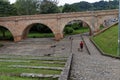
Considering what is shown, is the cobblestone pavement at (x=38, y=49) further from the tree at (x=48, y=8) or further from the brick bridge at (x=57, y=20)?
the tree at (x=48, y=8)

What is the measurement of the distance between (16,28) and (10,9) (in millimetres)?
12314

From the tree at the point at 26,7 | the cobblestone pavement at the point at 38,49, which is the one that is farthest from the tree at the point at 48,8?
the cobblestone pavement at the point at 38,49

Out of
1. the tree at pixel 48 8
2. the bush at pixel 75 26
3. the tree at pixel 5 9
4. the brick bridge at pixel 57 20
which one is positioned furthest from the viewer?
the bush at pixel 75 26

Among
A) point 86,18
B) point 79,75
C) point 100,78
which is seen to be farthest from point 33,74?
point 86,18

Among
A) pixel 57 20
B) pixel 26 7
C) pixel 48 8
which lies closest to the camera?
pixel 57 20

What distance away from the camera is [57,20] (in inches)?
2232

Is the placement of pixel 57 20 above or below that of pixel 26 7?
below

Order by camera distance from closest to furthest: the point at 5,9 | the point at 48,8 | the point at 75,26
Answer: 1. the point at 5,9
2. the point at 48,8
3. the point at 75,26

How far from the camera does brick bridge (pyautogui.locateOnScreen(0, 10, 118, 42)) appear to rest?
181 ft

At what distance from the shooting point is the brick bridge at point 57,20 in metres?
55.3

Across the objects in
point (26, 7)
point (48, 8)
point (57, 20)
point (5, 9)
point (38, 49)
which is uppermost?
point (26, 7)

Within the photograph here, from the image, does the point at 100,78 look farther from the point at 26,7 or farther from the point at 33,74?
the point at 26,7

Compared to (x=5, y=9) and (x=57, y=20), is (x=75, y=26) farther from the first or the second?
(x=57, y=20)

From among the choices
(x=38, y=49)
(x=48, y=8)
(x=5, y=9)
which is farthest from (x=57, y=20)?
(x=48, y=8)
